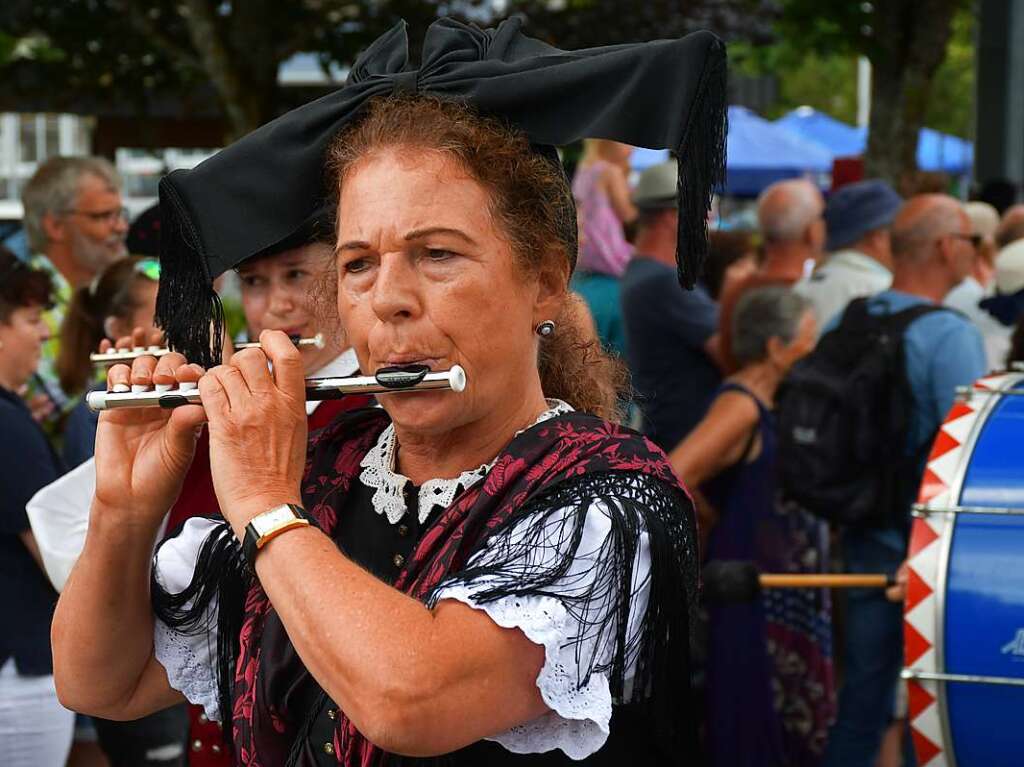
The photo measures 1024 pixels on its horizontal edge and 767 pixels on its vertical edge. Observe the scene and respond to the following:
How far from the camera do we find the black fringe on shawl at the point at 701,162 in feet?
5.95

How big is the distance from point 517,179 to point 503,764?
73 centimetres

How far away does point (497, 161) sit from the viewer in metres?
1.85

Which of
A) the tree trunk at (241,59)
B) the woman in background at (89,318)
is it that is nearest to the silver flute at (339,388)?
the woman in background at (89,318)

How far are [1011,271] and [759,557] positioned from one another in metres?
1.31

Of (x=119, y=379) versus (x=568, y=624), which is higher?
(x=119, y=379)

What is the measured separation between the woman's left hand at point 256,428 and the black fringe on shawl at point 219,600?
30 cm

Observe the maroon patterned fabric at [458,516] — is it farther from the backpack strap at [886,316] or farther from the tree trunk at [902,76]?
the tree trunk at [902,76]

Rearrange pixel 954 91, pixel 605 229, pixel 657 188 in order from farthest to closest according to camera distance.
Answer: pixel 954 91 < pixel 605 229 < pixel 657 188

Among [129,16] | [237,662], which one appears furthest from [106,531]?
[129,16]

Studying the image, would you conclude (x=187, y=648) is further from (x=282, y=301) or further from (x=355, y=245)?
(x=282, y=301)

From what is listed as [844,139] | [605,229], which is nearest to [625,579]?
[605,229]

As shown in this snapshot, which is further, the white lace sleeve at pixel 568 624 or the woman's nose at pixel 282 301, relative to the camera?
the woman's nose at pixel 282 301

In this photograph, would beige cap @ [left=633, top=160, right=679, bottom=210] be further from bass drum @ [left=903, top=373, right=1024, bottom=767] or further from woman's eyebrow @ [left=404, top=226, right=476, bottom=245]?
woman's eyebrow @ [left=404, top=226, right=476, bottom=245]

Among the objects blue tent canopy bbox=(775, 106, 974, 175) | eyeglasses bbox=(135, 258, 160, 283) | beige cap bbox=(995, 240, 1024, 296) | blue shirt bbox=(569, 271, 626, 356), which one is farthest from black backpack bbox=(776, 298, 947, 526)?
blue tent canopy bbox=(775, 106, 974, 175)
